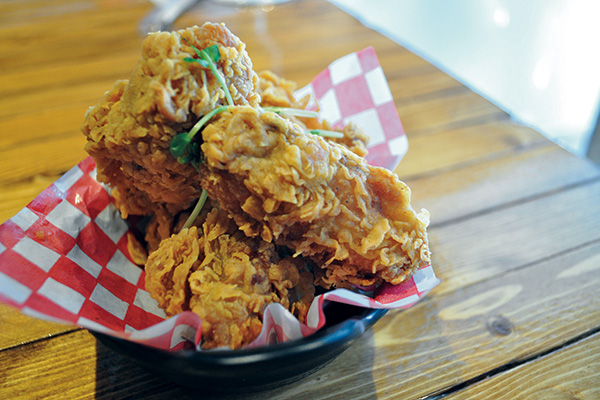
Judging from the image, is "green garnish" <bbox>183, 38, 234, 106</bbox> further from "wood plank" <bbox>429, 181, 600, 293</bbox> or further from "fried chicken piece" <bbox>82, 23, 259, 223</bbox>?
"wood plank" <bbox>429, 181, 600, 293</bbox>

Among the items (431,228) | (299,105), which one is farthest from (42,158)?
(431,228)

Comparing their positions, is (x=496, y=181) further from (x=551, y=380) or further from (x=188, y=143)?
(x=188, y=143)

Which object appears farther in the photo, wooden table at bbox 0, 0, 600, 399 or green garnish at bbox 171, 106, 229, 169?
wooden table at bbox 0, 0, 600, 399

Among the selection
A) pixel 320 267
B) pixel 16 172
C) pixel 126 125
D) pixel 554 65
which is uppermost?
pixel 126 125

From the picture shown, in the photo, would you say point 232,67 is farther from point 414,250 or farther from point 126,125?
point 414,250

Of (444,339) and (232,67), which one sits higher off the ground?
(232,67)

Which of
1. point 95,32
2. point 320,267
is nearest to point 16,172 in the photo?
point 320,267

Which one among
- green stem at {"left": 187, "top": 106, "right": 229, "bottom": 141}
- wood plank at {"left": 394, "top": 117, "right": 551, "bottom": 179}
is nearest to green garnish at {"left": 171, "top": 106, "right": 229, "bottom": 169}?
green stem at {"left": 187, "top": 106, "right": 229, "bottom": 141}
